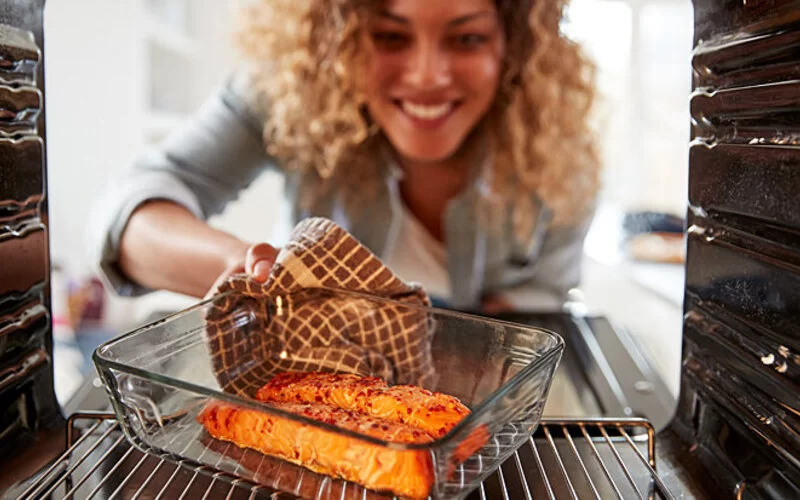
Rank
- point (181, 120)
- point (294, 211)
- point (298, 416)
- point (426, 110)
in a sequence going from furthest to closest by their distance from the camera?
point (181, 120) → point (294, 211) → point (426, 110) → point (298, 416)

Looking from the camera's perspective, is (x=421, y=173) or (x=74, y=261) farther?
(x=74, y=261)

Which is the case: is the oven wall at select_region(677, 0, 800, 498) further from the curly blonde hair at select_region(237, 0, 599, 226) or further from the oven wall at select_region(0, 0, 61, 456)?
the curly blonde hair at select_region(237, 0, 599, 226)

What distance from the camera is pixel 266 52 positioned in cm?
148

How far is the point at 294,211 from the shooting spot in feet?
5.24

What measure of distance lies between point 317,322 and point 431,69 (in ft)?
2.42

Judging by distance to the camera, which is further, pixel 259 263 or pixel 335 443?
pixel 259 263

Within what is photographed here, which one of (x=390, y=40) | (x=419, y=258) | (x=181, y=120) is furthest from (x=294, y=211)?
(x=181, y=120)

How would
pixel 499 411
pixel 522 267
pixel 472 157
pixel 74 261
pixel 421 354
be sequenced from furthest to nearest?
1. pixel 74 261
2. pixel 522 267
3. pixel 472 157
4. pixel 421 354
5. pixel 499 411

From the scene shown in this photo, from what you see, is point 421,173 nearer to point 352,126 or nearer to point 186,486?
point 352,126

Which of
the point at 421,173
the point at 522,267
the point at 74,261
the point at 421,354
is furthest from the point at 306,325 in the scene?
the point at 74,261

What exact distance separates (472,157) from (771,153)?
1.18 metres

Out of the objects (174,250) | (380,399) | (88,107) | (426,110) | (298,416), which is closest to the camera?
(298,416)

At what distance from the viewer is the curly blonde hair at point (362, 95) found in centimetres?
138

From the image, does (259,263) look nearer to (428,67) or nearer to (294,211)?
(428,67)
